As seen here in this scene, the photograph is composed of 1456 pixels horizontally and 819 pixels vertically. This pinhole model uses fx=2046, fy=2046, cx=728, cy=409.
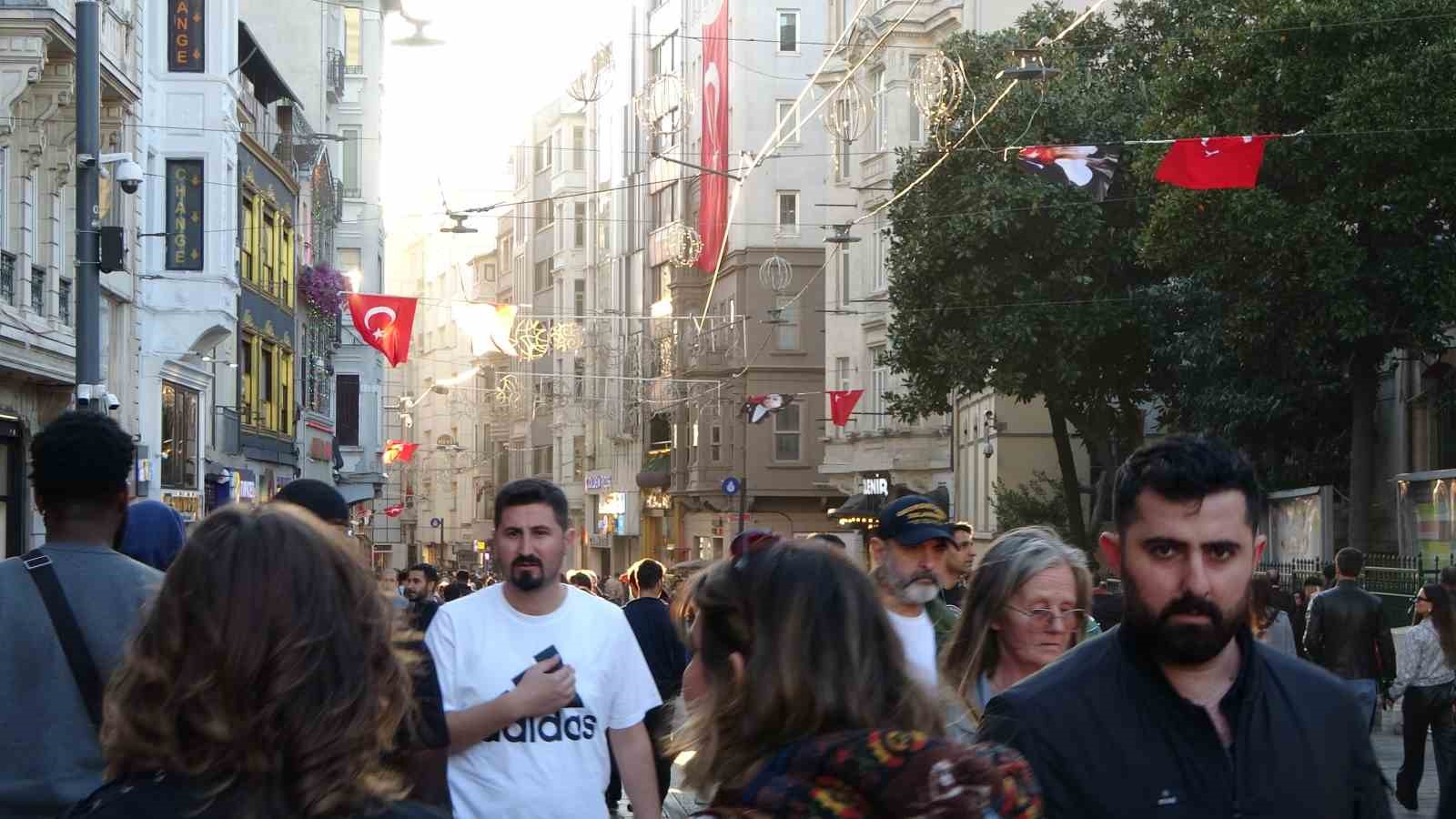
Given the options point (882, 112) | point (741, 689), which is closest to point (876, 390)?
point (882, 112)

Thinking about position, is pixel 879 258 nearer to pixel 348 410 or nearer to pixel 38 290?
pixel 348 410

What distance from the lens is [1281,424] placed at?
35.2m

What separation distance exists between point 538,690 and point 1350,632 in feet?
33.4

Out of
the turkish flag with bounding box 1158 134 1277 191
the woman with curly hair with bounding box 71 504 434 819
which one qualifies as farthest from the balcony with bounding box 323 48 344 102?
the woman with curly hair with bounding box 71 504 434 819

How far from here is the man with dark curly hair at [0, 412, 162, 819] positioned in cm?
459

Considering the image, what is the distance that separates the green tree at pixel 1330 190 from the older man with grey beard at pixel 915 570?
21.5 metres

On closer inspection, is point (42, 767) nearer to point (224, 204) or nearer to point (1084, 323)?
point (224, 204)

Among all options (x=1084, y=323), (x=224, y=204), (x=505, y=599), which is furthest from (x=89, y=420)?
(x=1084, y=323)

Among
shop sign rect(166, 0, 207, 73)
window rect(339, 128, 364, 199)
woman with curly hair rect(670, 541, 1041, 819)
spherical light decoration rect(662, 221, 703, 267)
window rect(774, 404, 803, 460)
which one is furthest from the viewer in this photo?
window rect(774, 404, 803, 460)

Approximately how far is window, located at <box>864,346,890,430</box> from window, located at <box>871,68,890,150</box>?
5.41 meters

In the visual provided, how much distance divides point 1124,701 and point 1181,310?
33.3m

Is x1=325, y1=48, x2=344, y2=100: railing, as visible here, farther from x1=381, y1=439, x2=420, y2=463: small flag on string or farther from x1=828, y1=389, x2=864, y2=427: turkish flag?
x1=828, y1=389, x2=864, y2=427: turkish flag

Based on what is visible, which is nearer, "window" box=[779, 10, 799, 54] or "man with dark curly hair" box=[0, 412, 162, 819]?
"man with dark curly hair" box=[0, 412, 162, 819]

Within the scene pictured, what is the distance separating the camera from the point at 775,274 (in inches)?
2172
